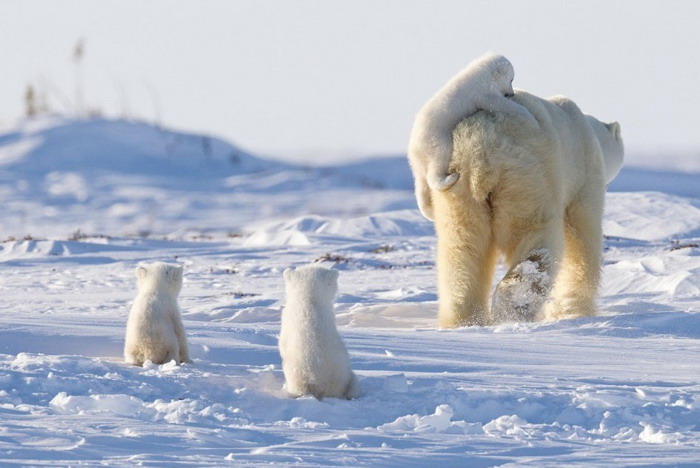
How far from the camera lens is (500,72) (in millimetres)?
7137

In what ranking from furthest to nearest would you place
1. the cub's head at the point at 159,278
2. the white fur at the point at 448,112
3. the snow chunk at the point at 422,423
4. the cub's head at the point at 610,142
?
the cub's head at the point at 610,142 < the white fur at the point at 448,112 < the cub's head at the point at 159,278 < the snow chunk at the point at 422,423

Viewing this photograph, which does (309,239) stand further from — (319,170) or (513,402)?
(319,170)

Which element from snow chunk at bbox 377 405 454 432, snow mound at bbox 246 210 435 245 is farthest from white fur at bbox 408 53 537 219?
snow mound at bbox 246 210 435 245

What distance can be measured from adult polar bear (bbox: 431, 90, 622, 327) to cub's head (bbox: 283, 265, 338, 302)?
6.88 ft

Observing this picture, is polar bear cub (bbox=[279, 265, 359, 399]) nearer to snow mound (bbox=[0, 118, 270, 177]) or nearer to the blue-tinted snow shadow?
the blue-tinted snow shadow

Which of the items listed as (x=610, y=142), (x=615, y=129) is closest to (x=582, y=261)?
(x=610, y=142)

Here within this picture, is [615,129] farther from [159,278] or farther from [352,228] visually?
[352,228]

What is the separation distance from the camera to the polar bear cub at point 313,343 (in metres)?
4.79

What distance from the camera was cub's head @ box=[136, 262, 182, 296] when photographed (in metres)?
5.69

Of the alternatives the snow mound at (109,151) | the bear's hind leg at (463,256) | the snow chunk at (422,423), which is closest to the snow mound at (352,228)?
the bear's hind leg at (463,256)

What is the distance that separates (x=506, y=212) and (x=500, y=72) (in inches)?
33.4

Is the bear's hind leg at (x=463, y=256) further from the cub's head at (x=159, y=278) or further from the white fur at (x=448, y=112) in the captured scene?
the cub's head at (x=159, y=278)

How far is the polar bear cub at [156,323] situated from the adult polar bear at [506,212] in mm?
1937

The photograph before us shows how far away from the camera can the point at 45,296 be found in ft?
33.5
